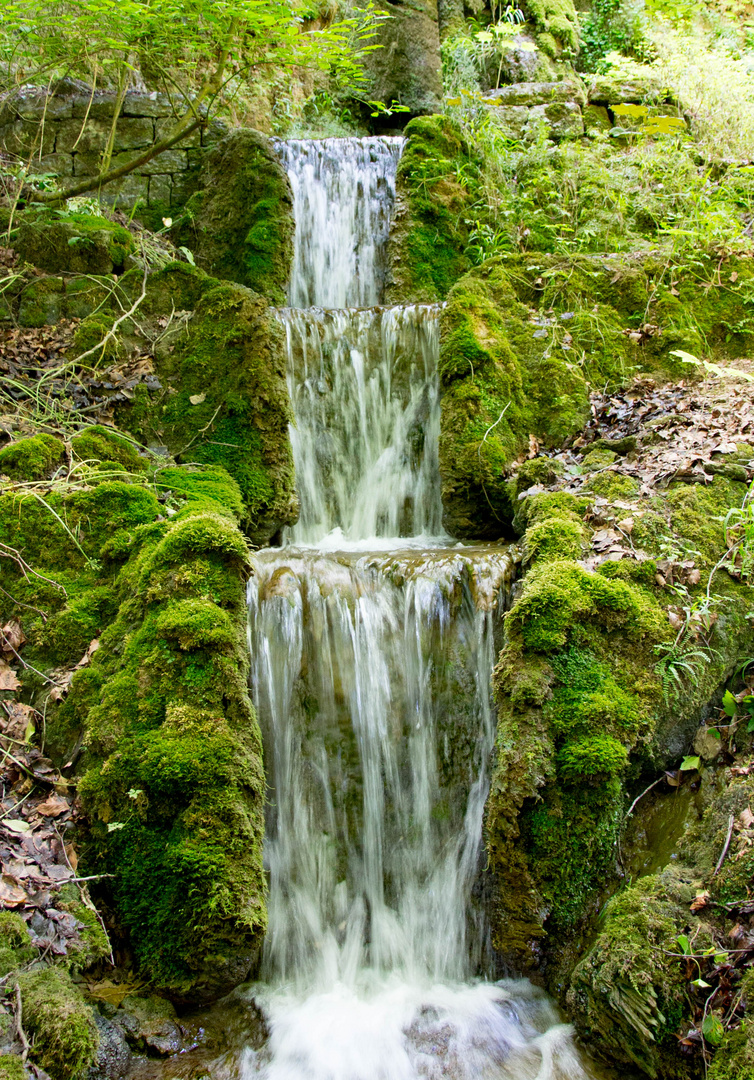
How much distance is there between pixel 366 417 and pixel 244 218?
9.72ft

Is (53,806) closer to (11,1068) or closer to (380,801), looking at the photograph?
(11,1068)

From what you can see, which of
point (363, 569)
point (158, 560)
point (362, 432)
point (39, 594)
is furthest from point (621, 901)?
point (362, 432)

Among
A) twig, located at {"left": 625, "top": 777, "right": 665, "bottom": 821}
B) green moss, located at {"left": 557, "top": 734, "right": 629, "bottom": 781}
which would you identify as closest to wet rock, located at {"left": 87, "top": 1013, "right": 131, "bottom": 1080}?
green moss, located at {"left": 557, "top": 734, "right": 629, "bottom": 781}

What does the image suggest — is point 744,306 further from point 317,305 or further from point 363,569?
point 363,569

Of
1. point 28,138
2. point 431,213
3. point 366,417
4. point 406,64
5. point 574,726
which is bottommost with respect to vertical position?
point 574,726

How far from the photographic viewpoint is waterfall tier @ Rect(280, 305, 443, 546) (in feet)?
21.0

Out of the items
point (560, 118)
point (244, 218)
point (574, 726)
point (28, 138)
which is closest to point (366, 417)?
point (244, 218)

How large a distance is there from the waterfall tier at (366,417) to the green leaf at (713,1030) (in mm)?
4033

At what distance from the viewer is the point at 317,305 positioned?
27.0ft

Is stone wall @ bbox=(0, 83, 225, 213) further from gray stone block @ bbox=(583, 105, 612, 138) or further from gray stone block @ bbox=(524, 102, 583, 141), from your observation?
gray stone block @ bbox=(583, 105, 612, 138)

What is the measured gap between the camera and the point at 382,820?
455cm

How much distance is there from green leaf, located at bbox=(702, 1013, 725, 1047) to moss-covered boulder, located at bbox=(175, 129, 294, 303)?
268 inches

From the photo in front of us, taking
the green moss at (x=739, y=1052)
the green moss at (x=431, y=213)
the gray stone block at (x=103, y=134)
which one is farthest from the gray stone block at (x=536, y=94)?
the green moss at (x=739, y=1052)

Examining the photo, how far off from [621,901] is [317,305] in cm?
664
